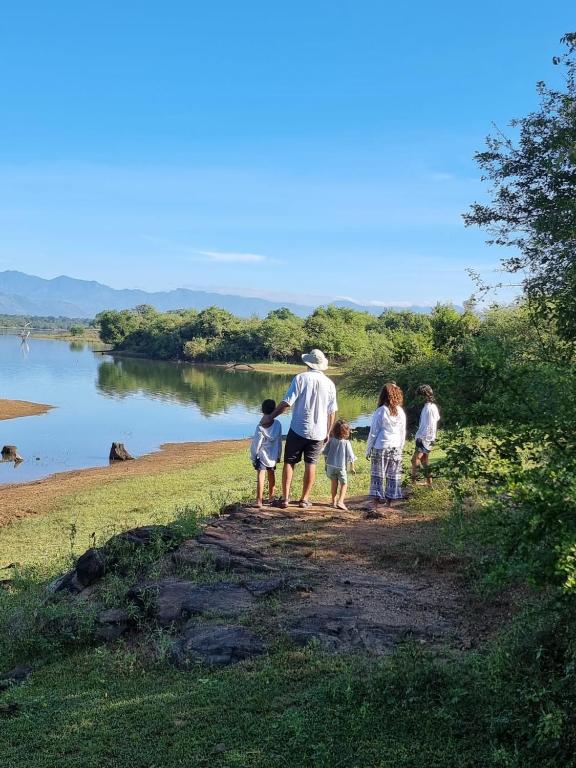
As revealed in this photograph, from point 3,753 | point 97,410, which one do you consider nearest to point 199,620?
point 3,753

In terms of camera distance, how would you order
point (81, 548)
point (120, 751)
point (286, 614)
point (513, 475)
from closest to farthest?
point (513, 475) → point (120, 751) → point (286, 614) → point (81, 548)

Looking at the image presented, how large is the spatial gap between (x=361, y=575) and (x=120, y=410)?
39.1 metres

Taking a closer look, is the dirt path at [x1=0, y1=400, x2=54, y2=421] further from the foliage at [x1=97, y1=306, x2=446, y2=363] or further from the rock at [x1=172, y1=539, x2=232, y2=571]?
the foliage at [x1=97, y1=306, x2=446, y2=363]

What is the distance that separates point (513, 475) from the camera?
10.3 feet

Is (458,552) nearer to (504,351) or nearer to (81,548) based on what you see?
(504,351)

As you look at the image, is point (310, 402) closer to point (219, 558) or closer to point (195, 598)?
point (219, 558)

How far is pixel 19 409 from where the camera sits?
4175 cm

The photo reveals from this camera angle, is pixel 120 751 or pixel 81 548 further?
pixel 81 548

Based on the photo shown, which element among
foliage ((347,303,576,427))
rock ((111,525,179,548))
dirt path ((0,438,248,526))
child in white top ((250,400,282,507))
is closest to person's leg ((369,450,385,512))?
child in white top ((250,400,282,507))

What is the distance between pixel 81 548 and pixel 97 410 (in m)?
34.0

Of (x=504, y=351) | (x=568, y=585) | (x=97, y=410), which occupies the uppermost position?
(x=504, y=351)

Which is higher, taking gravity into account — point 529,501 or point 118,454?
point 529,501

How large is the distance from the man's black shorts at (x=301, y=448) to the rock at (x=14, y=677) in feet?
13.6

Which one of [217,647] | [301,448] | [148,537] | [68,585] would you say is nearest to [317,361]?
[301,448]
